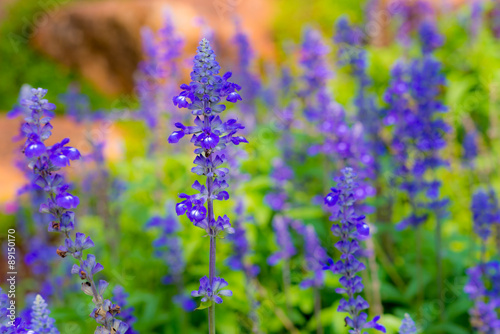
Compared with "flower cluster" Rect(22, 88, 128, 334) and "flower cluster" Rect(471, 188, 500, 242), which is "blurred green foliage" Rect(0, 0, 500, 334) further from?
"flower cluster" Rect(22, 88, 128, 334)

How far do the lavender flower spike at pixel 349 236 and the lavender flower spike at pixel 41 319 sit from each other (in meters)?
1.25

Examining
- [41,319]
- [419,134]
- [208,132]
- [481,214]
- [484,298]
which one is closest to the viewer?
[41,319]

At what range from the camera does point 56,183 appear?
2.24 metres

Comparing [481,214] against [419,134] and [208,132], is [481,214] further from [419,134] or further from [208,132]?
[208,132]

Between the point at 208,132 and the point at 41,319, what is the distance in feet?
3.31

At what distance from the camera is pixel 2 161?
40.8 feet

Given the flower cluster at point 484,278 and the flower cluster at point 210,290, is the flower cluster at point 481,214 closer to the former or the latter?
the flower cluster at point 484,278

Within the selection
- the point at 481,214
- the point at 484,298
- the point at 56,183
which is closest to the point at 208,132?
the point at 56,183

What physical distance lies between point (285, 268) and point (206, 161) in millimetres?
2530

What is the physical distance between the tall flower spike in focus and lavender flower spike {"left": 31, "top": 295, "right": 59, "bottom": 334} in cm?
59

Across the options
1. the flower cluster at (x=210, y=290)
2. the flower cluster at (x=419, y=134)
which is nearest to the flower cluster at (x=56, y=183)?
the flower cluster at (x=210, y=290)

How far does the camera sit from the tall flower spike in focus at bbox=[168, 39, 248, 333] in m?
2.25

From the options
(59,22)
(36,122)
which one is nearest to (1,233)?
(36,122)

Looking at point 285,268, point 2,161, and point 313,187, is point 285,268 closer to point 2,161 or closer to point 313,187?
point 313,187
